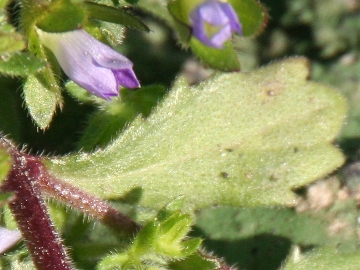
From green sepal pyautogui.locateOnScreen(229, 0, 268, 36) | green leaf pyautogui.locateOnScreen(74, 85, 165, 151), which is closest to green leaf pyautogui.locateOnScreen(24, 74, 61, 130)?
green leaf pyautogui.locateOnScreen(74, 85, 165, 151)

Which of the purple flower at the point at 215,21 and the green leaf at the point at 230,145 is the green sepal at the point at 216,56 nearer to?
the purple flower at the point at 215,21

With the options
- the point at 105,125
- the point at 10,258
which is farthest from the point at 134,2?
the point at 10,258

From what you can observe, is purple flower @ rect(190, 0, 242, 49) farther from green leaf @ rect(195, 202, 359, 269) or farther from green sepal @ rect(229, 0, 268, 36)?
green leaf @ rect(195, 202, 359, 269)

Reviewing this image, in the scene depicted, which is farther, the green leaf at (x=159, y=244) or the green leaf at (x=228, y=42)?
the green leaf at (x=159, y=244)

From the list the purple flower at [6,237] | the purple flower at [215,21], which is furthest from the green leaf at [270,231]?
the purple flower at [215,21]

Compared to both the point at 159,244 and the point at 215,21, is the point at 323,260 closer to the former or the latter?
the point at 159,244

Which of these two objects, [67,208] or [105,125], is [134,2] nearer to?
[105,125]

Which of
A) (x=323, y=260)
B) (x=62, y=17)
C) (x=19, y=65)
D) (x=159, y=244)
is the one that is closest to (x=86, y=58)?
(x=62, y=17)
